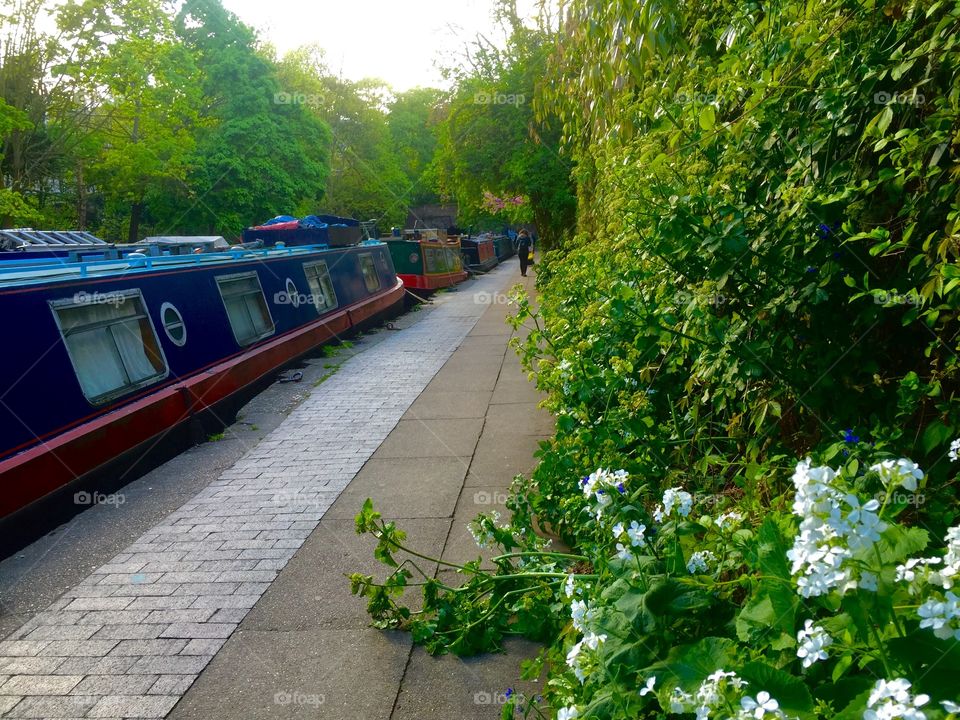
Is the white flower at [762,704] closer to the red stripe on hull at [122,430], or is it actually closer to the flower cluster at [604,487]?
the flower cluster at [604,487]

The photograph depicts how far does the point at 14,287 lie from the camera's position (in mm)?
6004

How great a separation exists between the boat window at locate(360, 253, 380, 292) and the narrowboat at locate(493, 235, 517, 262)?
2906 centimetres

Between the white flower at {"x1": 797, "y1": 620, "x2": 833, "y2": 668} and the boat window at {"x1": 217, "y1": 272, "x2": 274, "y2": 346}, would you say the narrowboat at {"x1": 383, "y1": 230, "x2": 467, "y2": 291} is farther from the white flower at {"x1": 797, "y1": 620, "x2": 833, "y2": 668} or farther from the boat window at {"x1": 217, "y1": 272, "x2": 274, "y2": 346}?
the white flower at {"x1": 797, "y1": 620, "x2": 833, "y2": 668}

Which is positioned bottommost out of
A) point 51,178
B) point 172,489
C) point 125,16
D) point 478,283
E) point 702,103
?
point 478,283

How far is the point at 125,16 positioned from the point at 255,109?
1012cm

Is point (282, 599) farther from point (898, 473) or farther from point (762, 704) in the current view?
point (898, 473)

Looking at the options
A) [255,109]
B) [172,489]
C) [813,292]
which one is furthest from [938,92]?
[255,109]

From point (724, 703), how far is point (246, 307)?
33.4 feet

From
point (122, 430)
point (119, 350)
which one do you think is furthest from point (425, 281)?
point (122, 430)

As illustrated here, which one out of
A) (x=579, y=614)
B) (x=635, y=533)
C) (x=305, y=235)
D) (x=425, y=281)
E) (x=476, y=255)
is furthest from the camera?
(x=476, y=255)

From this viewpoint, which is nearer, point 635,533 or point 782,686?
point 782,686

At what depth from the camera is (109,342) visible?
7.21 metres

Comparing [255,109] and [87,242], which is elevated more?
[255,109]

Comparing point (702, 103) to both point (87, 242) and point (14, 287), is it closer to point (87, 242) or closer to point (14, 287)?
point (14, 287)
